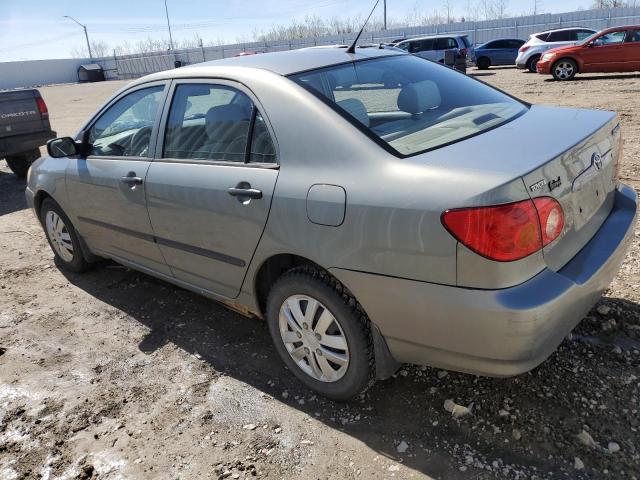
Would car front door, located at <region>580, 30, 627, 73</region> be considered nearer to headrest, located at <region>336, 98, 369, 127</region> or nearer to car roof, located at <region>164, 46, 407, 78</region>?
car roof, located at <region>164, 46, 407, 78</region>

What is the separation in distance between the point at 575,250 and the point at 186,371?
7.33ft

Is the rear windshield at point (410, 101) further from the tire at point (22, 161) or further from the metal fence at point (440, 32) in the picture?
the metal fence at point (440, 32)

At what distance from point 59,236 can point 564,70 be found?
16.2 metres

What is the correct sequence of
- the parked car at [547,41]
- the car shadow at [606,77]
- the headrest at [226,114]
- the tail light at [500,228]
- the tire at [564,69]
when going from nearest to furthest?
1. the tail light at [500,228]
2. the headrest at [226,114]
3. the car shadow at [606,77]
4. the tire at [564,69]
5. the parked car at [547,41]

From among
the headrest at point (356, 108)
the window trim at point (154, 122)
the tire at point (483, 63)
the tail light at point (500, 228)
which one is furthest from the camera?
the tire at point (483, 63)

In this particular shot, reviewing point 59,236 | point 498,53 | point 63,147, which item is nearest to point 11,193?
point 59,236

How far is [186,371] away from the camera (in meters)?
3.22

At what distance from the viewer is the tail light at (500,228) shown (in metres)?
1.99

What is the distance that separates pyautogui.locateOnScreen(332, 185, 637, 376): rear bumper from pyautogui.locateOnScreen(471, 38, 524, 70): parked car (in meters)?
25.4

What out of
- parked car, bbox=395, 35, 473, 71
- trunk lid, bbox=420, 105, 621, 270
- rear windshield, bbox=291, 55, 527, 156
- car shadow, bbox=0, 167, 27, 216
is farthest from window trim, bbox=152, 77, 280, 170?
parked car, bbox=395, 35, 473, 71

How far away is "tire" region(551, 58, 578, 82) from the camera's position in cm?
1639

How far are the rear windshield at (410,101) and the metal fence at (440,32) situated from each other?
33956 mm

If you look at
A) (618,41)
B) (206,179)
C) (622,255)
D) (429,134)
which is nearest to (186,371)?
(206,179)

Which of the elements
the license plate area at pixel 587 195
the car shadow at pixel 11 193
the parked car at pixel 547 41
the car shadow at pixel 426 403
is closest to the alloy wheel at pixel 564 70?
the parked car at pixel 547 41
